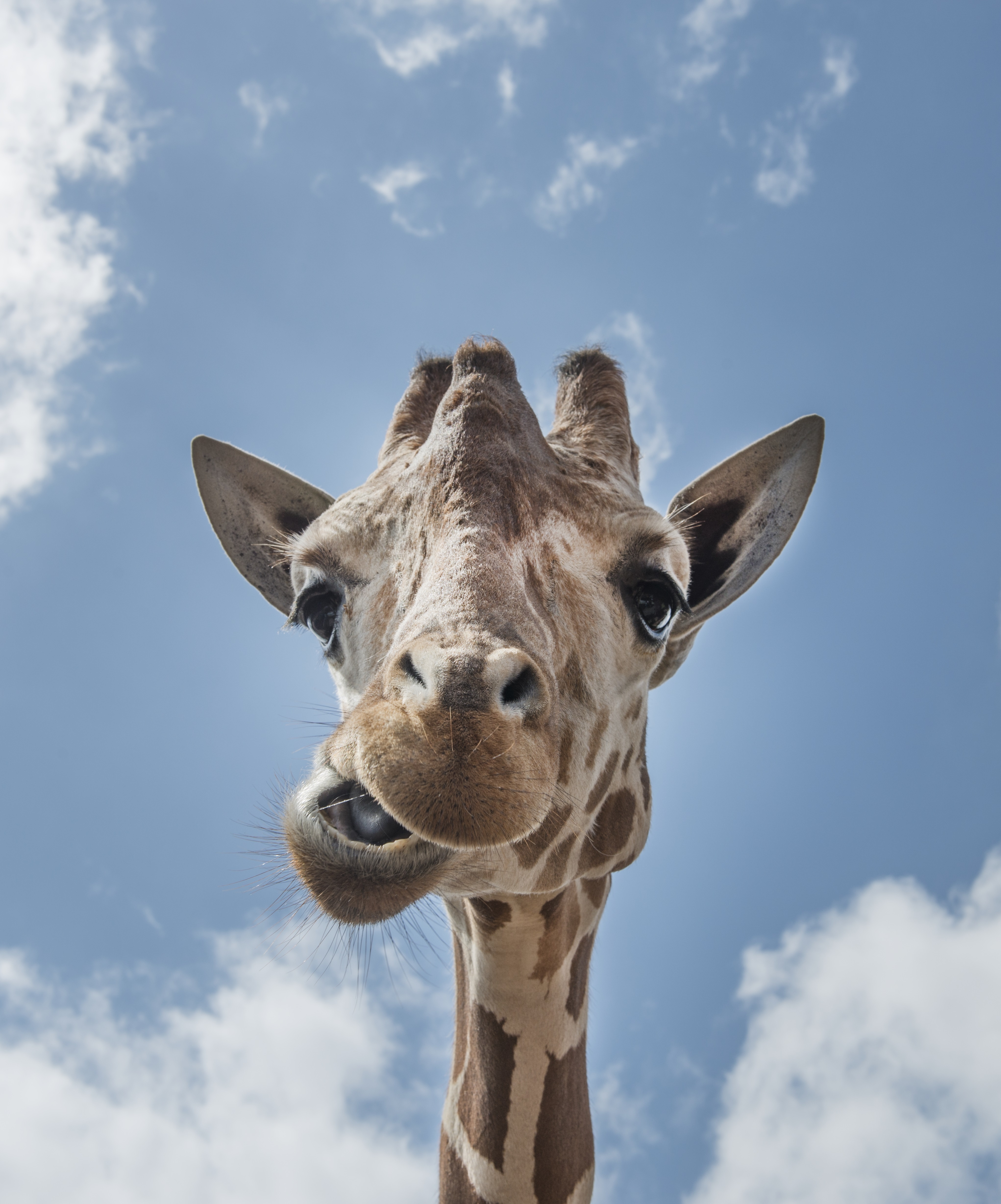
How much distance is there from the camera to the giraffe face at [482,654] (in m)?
2.30

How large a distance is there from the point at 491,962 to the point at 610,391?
10.8 ft

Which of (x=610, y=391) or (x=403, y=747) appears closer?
(x=403, y=747)

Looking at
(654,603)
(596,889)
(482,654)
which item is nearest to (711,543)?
(654,603)

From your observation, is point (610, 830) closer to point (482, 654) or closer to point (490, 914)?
point (490, 914)

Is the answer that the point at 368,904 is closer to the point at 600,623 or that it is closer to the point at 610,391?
the point at 600,623

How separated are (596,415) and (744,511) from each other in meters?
1.08

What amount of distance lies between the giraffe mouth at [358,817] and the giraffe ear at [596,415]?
2.39 metres

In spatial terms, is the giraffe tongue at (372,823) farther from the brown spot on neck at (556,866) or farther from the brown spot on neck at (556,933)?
the brown spot on neck at (556,933)

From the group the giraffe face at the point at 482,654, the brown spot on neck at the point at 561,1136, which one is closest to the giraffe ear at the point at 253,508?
the giraffe face at the point at 482,654

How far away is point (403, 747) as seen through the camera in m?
2.25

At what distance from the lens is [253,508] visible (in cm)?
546

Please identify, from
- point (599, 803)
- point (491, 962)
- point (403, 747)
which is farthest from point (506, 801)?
point (491, 962)

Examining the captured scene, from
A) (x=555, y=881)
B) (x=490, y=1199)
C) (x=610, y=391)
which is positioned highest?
(x=610, y=391)

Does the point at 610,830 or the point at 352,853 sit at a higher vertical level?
the point at 610,830
